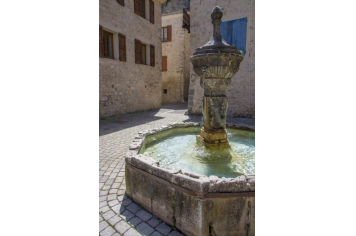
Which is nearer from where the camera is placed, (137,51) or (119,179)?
(119,179)

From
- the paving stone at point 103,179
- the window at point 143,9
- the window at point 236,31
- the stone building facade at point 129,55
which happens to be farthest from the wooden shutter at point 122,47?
the paving stone at point 103,179

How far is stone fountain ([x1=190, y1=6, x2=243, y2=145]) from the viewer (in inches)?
129

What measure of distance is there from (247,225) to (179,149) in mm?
2019

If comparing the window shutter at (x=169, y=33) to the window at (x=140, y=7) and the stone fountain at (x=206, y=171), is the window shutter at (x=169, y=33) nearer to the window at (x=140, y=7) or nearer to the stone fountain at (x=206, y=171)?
the window at (x=140, y=7)

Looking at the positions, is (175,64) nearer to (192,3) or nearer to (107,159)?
(192,3)

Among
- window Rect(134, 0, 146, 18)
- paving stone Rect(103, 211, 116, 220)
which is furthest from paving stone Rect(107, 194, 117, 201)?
window Rect(134, 0, 146, 18)

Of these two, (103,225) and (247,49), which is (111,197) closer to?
(103,225)

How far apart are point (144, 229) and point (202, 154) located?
1646mm

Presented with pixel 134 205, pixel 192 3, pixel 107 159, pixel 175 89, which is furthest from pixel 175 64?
pixel 134 205

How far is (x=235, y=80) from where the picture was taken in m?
9.92

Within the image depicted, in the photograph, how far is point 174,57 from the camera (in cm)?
1856

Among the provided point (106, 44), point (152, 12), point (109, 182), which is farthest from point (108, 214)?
point (152, 12)

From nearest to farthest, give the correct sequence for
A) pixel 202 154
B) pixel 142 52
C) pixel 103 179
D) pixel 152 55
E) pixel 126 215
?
pixel 126 215
pixel 103 179
pixel 202 154
pixel 142 52
pixel 152 55

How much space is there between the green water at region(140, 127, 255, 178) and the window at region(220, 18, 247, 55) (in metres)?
6.02
